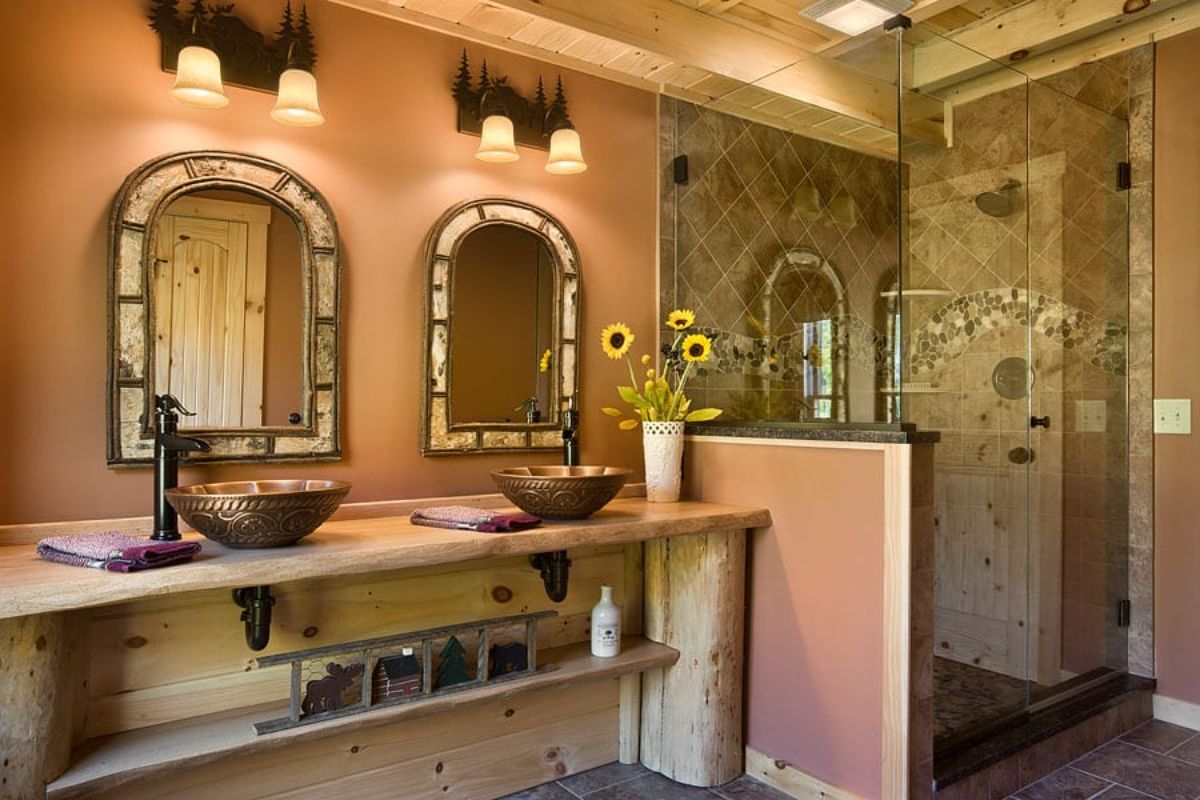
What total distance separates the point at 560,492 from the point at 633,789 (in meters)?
0.95

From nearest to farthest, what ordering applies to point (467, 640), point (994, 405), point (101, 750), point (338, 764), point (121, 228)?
point (101, 750), point (121, 228), point (338, 764), point (467, 640), point (994, 405)

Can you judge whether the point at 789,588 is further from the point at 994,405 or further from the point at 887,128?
the point at 887,128

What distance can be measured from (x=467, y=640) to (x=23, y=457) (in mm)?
1152

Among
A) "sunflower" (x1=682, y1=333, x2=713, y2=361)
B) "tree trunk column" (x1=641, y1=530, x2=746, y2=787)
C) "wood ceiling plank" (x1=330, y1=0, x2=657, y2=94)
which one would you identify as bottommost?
"tree trunk column" (x1=641, y1=530, x2=746, y2=787)

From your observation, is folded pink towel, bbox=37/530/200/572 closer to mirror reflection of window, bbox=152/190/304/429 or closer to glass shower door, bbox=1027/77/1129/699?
mirror reflection of window, bbox=152/190/304/429

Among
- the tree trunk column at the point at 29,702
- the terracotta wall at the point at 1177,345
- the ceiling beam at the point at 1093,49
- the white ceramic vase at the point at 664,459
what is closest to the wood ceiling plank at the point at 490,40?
the ceiling beam at the point at 1093,49

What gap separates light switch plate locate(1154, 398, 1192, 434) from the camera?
8.82 ft

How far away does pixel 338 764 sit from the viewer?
1984 mm

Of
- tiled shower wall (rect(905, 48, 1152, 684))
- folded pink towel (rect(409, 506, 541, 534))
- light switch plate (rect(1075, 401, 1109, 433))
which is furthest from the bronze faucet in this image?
light switch plate (rect(1075, 401, 1109, 433))

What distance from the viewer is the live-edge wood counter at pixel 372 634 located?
4.85ft

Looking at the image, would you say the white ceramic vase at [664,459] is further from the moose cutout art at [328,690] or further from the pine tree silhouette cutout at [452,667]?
the moose cutout art at [328,690]

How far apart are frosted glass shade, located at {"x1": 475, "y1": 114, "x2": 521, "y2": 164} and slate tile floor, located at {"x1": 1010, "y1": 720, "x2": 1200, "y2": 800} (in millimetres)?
2347

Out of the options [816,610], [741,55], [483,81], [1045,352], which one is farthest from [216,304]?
[1045,352]

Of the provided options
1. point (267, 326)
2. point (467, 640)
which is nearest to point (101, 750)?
point (467, 640)
